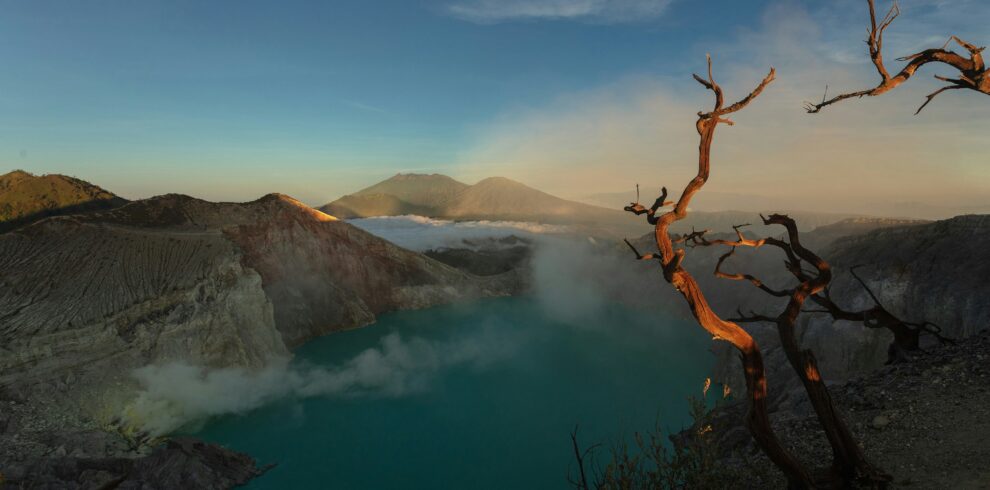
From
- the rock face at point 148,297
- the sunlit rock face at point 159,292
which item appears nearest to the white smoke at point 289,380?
the rock face at point 148,297

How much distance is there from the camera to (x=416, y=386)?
39.9 m

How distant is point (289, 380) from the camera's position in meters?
38.5

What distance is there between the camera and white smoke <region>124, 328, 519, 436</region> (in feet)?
97.6

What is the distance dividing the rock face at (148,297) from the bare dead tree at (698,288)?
28.1 m

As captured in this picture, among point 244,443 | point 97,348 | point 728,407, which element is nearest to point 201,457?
point 244,443

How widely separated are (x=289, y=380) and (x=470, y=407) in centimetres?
1491

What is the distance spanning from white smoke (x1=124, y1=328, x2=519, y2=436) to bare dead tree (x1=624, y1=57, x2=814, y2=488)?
1262 inches

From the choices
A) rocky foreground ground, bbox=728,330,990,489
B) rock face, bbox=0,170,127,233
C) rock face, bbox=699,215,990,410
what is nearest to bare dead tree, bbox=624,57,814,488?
rocky foreground ground, bbox=728,330,990,489

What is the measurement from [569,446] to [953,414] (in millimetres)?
22267

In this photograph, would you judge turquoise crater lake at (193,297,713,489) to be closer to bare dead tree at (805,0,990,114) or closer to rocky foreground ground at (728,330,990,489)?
rocky foreground ground at (728,330,990,489)

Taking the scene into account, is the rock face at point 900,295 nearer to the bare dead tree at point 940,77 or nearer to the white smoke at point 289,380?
the bare dead tree at point 940,77

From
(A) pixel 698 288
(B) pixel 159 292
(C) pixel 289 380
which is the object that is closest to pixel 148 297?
(B) pixel 159 292

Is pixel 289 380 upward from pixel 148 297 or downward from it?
downward

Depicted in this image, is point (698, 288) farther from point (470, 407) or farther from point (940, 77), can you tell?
point (470, 407)
